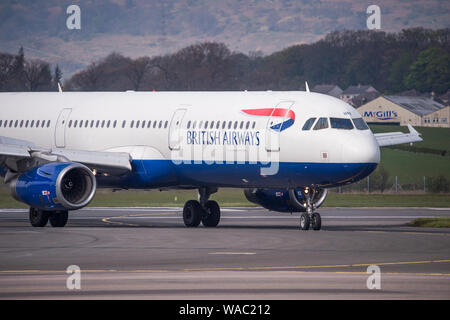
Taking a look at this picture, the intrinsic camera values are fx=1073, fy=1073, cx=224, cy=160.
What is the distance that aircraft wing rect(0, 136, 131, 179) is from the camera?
3556 centimetres

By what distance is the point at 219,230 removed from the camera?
34969 mm

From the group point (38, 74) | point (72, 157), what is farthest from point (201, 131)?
point (38, 74)

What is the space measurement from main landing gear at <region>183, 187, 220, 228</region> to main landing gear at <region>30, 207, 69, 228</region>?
14.0 ft

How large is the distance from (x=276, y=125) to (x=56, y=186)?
23.9ft

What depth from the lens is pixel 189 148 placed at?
36.6 meters

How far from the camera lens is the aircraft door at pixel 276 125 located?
113ft

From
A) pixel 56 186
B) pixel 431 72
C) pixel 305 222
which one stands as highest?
pixel 431 72

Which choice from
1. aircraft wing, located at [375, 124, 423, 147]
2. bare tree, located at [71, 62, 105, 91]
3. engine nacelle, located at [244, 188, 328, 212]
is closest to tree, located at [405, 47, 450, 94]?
bare tree, located at [71, 62, 105, 91]

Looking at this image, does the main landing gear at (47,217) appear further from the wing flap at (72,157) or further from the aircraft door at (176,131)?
the aircraft door at (176,131)

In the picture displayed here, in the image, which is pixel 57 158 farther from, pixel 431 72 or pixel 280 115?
pixel 431 72

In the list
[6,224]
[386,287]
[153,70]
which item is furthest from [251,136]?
[153,70]

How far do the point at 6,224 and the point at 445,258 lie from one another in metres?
19.4

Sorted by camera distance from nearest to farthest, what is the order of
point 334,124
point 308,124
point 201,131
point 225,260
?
point 225,260, point 334,124, point 308,124, point 201,131

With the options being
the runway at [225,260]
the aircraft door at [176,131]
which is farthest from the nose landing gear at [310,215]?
the aircraft door at [176,131]
